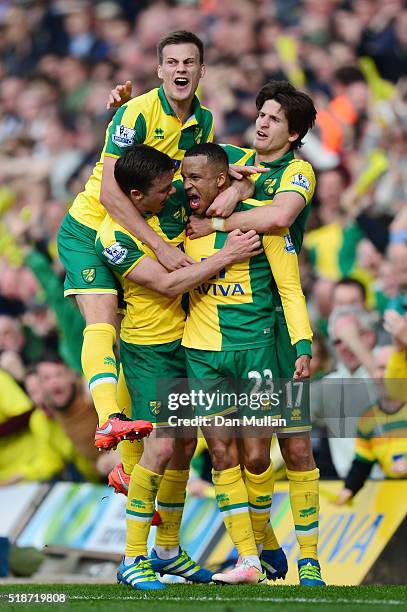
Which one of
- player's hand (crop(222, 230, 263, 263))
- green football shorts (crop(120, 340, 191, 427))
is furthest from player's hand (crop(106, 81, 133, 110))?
green football shorts (crop(120, 340, 191, 427))

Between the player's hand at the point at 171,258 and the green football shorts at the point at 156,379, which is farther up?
the player's hand at the point at 171,258

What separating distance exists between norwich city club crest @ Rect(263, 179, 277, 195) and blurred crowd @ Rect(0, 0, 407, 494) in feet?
6.36

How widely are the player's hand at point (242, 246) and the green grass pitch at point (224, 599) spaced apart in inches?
66.1

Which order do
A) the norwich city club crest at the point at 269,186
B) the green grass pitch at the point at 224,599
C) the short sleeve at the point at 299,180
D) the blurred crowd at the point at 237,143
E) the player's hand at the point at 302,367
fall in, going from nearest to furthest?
the green grass pitch at the point at 224,599 < the player's hand at the point at 302,367 < the short sleeve at the point at 299,180 < the norwich city club crest at the point at 269,186 < the blurred crowd at the point at 237,143

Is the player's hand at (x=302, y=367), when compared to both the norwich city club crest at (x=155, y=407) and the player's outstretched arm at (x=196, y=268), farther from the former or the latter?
the norwich city club crest at (x=155, y=407)

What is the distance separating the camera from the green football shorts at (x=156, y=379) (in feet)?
21.0

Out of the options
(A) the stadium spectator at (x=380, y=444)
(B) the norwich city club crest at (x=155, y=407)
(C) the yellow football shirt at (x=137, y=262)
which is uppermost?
(C) the yellow football shirt at (x=137, y=262)

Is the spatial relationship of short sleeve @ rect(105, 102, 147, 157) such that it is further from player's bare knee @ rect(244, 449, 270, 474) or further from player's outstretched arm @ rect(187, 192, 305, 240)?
player's bare knee @ rect(244, 449, 270, 474)

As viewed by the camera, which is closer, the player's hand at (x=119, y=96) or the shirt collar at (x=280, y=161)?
the shirt collar at (x=280, y=161)

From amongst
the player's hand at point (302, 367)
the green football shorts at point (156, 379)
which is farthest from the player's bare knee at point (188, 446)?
the player's hand at point (302, 367)

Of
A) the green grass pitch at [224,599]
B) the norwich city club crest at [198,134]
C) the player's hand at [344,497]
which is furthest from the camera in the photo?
the player's hand at [344,497]

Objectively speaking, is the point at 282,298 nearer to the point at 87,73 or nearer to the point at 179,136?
the point at 179,136

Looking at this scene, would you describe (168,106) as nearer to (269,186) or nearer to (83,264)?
(269,186)

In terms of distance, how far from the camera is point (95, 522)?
9.48 meters
